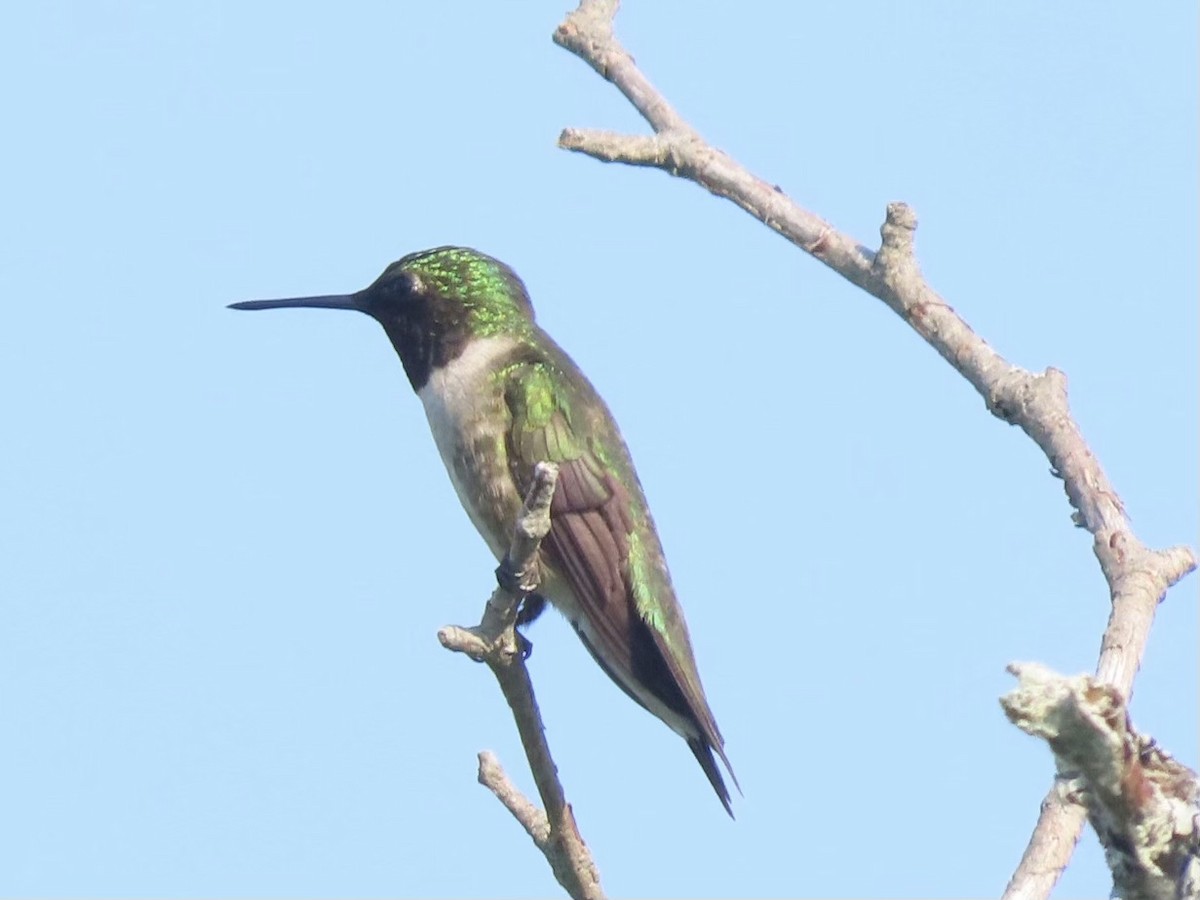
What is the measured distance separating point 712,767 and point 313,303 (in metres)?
2.58

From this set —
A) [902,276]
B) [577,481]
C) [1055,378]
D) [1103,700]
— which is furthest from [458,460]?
[1103,700]

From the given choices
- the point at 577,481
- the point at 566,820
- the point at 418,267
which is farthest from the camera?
the point at 418,267

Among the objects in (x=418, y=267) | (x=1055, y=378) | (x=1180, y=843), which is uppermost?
(x=418, y=267)

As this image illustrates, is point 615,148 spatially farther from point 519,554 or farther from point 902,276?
point 519,554

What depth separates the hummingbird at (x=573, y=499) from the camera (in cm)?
607

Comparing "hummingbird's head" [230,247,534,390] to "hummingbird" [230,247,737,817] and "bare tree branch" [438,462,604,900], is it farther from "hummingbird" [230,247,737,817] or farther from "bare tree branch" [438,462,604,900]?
"bare tree branch" [438,462,604,900]

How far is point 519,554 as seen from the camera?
14.5ft

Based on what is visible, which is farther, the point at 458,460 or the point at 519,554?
the point at 458,460

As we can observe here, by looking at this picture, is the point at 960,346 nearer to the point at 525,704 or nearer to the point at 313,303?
the point at 525,704

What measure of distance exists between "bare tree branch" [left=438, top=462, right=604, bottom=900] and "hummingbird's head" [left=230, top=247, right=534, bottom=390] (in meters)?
2.32

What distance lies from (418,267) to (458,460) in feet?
3.34

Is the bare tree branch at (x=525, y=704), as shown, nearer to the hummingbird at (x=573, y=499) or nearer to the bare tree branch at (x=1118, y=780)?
the hummingbird at (x=573, y=499)

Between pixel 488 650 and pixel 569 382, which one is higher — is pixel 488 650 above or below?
below

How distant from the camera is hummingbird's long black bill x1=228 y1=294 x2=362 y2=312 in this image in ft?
23.2
